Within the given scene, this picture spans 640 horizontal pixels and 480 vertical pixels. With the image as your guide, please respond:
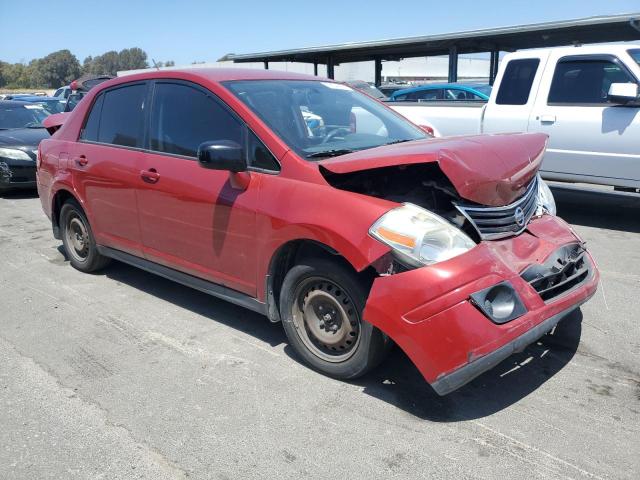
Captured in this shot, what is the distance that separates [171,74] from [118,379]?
2263mm

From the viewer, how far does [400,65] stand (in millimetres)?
52969

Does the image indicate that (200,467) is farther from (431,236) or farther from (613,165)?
(613,165)

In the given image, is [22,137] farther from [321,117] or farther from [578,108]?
[578,108]

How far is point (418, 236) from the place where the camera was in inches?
116

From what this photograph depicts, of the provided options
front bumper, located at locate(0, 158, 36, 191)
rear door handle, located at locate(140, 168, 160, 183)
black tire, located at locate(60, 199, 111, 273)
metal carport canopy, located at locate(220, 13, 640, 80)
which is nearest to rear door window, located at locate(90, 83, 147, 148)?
rear door handle, located at locate(140, 168, 160, 183)

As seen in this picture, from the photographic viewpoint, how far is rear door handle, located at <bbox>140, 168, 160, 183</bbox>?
4312 millimetres

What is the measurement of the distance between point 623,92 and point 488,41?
1029cm

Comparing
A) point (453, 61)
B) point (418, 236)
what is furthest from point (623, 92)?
point (453, 61)

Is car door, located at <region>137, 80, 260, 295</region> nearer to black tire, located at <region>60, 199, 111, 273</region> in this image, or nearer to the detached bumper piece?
black tire, located at <region>60, 199, 111, 273</region>

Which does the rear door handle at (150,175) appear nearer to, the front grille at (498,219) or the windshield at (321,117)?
the windshield at (321,117)

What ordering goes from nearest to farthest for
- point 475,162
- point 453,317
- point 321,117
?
point 453,317 < point 475,162 < point 321,117

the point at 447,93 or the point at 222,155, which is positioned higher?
the point at 222,155

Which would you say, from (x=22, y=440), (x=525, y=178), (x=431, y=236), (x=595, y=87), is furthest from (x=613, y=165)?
(x=22, y=440)

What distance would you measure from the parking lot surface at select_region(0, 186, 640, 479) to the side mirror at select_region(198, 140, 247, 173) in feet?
4.13
